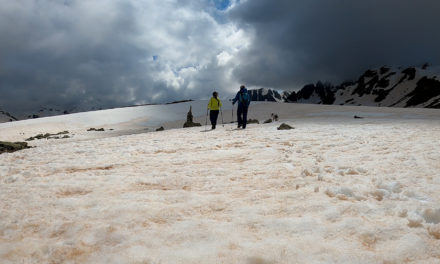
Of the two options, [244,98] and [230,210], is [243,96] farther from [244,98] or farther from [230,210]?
[230,210]

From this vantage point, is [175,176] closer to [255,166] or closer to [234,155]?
[255,166]

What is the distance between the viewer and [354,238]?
319 cm

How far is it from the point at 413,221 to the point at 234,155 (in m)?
5.30

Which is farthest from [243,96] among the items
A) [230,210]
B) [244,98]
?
[230,210]

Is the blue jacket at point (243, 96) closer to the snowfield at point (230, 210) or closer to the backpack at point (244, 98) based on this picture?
the backpack at point (244, 98)

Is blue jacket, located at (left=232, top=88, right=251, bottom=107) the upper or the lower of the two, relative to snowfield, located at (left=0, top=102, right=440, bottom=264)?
upper

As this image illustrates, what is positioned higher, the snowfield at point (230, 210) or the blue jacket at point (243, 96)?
the blue jacket at point (243, 96)

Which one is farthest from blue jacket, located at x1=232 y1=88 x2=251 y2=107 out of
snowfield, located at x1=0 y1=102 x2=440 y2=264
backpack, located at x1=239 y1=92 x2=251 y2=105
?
snowfield, located at x1=0 y1=102 x2=440 y2=264

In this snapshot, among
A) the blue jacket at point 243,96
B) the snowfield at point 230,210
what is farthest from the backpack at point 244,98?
the snowfield at point 230,210

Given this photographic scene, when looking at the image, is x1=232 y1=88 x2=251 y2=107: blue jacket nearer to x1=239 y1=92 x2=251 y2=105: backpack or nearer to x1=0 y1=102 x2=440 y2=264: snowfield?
x1=239 y1=92 x2=251 y2=105: backpack

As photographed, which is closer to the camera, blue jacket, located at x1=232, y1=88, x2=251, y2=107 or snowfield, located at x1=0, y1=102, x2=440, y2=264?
snowfield, located at x1=0, y1=102, x2=440, y2=264

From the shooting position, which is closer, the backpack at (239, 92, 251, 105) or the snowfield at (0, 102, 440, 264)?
the snowfield at (0, 102, 440, 264)

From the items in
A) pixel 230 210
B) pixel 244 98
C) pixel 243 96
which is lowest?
pixel 230 210

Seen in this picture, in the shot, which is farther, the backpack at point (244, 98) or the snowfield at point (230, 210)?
the backpack at point (244, 98)
